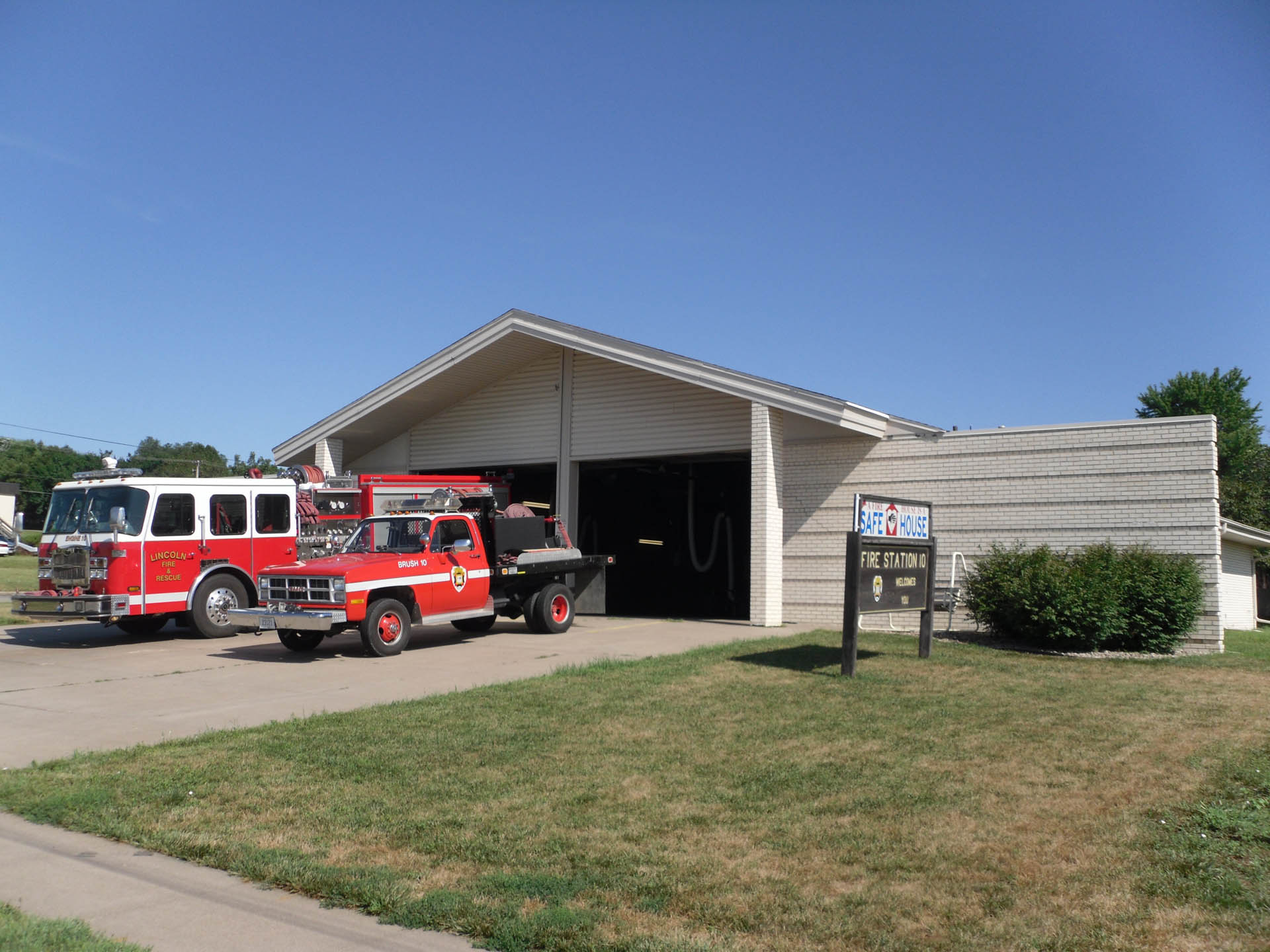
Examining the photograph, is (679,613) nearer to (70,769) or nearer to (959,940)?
(70,769)

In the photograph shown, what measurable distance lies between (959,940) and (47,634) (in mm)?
16863

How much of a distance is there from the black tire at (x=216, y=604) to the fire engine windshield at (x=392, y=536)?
2525 mm

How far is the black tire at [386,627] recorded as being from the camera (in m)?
13.5

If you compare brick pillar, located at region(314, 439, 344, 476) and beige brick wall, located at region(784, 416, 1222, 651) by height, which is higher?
brick pillar, located at region(314, 439, 344, 476)

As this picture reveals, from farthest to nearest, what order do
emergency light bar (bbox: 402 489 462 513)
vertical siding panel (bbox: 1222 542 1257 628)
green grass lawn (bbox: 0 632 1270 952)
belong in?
1. vertical siding panel (bbox: 1222 542 1257 628)
2. emergency light bar (bbox: 402 489 462 513)
3. green grass lawn (bbox: 0 632 1270 952)

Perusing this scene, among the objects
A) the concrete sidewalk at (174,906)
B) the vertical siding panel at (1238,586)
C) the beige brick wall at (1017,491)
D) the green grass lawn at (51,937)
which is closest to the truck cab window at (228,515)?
→ the beige brick wall at (1017,491)

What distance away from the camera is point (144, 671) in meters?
12.3

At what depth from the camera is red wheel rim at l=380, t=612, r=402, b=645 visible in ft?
45.2

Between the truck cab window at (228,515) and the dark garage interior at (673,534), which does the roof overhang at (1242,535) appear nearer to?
the dark garage interior at (673,534)

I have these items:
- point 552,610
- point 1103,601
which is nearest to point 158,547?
point 552,610

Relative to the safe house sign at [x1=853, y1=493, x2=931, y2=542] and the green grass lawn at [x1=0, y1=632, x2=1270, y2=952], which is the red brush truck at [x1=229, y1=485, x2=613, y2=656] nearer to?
the green grass lawn at [x1=0, y1=632, x2=1270, y2=952]

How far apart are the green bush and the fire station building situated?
1096 mm

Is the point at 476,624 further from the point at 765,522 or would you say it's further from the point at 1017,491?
the point at 1017,491

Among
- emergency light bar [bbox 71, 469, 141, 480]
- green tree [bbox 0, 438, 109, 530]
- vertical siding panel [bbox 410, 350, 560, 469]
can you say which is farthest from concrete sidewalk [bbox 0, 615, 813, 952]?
green tree [bbox 0, 438, 109, 530]
